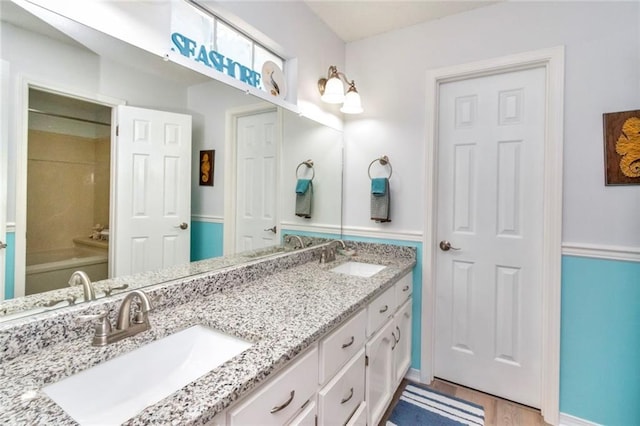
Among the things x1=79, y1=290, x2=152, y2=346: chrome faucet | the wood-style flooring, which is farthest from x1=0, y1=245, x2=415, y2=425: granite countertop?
the wood-style flooring

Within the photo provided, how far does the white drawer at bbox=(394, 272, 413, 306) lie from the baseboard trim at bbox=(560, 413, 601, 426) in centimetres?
103

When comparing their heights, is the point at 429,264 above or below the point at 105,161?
below

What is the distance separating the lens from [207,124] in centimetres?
138

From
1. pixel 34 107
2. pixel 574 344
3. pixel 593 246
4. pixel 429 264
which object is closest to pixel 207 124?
pixel 34 107

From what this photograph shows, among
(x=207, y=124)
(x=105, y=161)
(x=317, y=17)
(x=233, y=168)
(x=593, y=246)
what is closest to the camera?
(x=105, y=161)

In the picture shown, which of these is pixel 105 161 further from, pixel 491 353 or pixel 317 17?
pixel 491 353

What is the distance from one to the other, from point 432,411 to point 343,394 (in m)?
0.96

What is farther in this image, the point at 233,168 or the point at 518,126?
the point at 518,126

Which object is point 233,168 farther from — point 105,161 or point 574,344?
point 574,344

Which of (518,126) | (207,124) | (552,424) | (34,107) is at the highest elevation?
(518,126)

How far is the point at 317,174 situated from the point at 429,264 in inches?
38.9

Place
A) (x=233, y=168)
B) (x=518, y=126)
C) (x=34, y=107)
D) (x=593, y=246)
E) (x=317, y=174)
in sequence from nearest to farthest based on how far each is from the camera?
(x=34, y=107), (x=233, y=168), (x=593, y=246), (x=518, y=126), (x=317, y=174)

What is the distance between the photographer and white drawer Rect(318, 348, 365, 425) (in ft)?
3.55

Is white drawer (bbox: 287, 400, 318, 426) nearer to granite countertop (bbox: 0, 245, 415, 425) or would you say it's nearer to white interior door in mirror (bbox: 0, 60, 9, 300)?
granite countertop (bbox: 0, 245, 415, 425)
